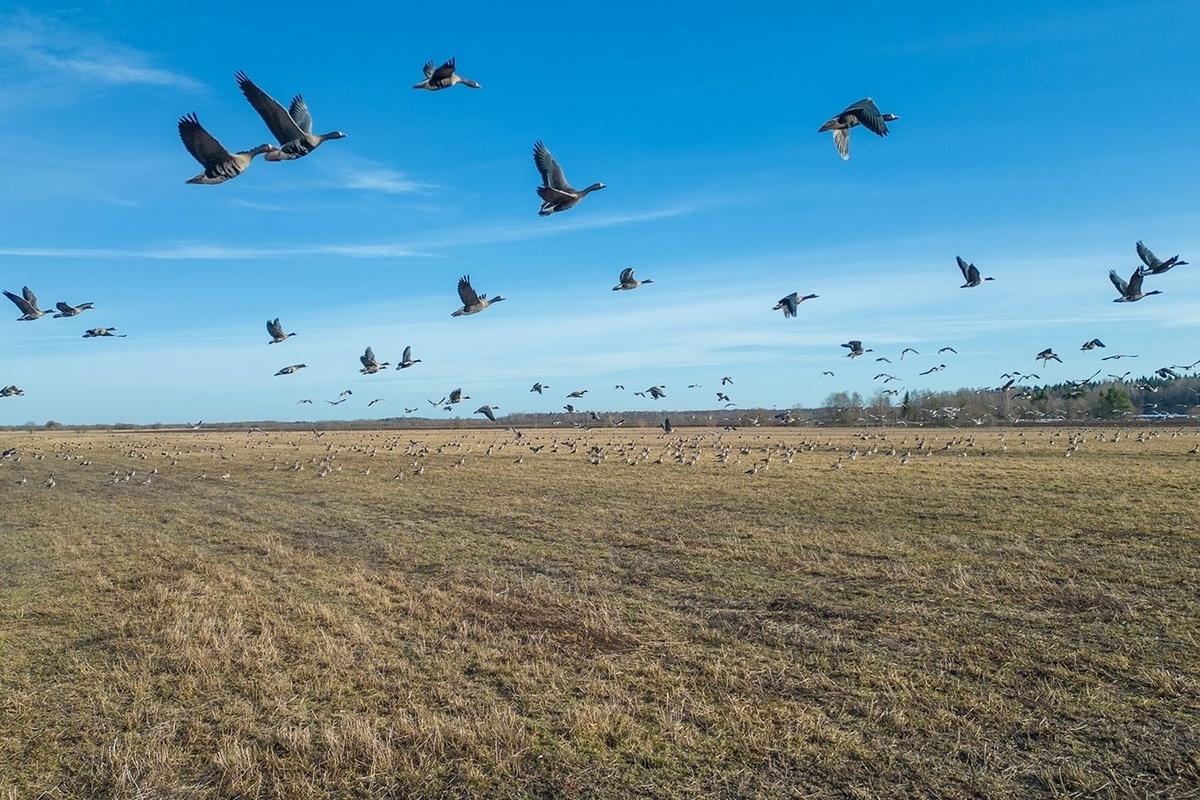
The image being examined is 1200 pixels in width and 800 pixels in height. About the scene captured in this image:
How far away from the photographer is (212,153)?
8750 millimetres

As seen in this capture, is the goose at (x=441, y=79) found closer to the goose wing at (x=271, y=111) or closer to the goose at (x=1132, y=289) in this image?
the goose wing at (x=271, y=111)

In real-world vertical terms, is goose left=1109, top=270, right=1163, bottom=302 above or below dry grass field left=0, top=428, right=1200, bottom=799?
above

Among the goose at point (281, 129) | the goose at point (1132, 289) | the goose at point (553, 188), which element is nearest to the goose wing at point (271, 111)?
the goose at point (281, 129)

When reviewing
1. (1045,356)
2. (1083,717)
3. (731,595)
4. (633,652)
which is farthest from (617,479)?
(1083,717)

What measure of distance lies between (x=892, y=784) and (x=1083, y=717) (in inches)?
86.9

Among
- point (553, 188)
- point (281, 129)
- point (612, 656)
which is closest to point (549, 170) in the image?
point (553, 188)

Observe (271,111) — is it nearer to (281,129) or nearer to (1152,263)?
(281,129)

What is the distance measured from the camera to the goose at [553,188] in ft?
38.8

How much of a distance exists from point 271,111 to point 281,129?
22cm

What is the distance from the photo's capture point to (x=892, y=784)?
5.17 metres

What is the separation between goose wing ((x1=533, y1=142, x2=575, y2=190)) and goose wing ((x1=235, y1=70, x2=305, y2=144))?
418cm

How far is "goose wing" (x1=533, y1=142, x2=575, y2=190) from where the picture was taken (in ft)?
39.4

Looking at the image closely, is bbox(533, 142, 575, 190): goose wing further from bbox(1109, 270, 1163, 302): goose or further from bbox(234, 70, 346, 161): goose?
bbox(1109, 270, 1163, 302): goose

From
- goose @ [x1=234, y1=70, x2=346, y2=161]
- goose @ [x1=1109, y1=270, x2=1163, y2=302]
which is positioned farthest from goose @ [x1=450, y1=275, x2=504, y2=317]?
goose @ [x1=1109, y1=270, x2=1163, y2=302]
